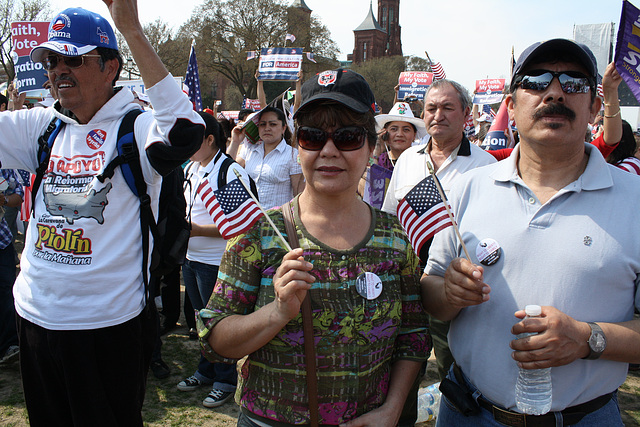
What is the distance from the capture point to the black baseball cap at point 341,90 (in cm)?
154

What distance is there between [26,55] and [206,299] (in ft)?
15.4

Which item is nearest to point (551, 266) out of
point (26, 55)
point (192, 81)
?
point (192, 81)

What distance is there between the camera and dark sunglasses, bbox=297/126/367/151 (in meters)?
1.59

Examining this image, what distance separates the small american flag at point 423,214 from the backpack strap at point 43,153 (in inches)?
67.2

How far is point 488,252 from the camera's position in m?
1.68

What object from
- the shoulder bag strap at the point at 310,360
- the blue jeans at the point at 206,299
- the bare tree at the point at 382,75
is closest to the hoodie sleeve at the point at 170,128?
the shoulder bag strap at the point at 310,360

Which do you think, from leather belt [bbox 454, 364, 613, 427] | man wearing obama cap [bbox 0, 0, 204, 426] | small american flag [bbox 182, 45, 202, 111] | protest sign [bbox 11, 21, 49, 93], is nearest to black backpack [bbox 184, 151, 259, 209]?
man wearing obama cap [bbox 0, 0, 204, 426]

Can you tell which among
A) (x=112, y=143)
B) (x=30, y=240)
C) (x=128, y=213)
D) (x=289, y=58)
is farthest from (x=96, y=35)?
(x=289, y=58)

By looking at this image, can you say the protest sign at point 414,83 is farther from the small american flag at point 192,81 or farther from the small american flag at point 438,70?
the small american flag at point 192,81

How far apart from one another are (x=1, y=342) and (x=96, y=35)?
3556 millimetres

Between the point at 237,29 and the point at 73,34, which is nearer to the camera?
the point at 73,34

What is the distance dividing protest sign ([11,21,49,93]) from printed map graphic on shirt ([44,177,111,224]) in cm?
423

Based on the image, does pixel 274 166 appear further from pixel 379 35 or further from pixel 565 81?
pixel 379 35

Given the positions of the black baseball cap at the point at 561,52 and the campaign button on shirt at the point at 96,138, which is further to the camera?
the campaign button on shirt at the point at 96,138
